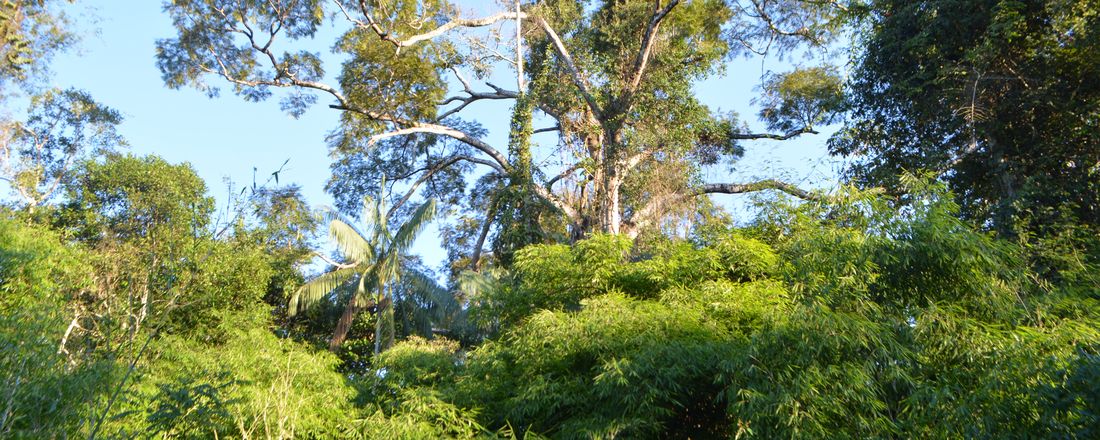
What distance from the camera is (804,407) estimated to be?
5836 millimetres

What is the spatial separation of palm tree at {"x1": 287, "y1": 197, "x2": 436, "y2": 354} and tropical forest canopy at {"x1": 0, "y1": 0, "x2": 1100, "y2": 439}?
0.19ft

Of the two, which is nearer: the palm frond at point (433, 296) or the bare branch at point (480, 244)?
the palm frond at point (433, 296)

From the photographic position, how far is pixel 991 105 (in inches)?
409

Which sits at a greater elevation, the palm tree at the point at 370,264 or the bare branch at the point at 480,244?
the bare branch at the point at 480,244

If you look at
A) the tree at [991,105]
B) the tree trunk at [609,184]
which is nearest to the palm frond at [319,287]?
the tree trunk at [609,184]

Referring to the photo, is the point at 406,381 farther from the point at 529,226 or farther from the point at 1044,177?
the point at 1044,177

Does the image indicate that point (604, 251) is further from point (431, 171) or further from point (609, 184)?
point (431, 171)

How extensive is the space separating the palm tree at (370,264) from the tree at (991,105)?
736cm

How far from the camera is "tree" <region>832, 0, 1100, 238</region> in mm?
9352

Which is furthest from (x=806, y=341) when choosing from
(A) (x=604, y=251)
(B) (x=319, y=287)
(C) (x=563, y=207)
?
(B) (x=319, y=287)

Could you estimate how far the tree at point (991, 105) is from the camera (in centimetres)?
935

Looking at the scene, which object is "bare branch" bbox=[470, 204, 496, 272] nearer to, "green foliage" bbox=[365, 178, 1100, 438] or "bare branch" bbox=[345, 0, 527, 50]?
"bare branch" bbox=[345, 0, 527, 50]

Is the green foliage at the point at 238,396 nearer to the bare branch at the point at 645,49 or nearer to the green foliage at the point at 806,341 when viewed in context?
the green foliage at the point at 806,341

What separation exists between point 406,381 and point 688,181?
6.20 metres
